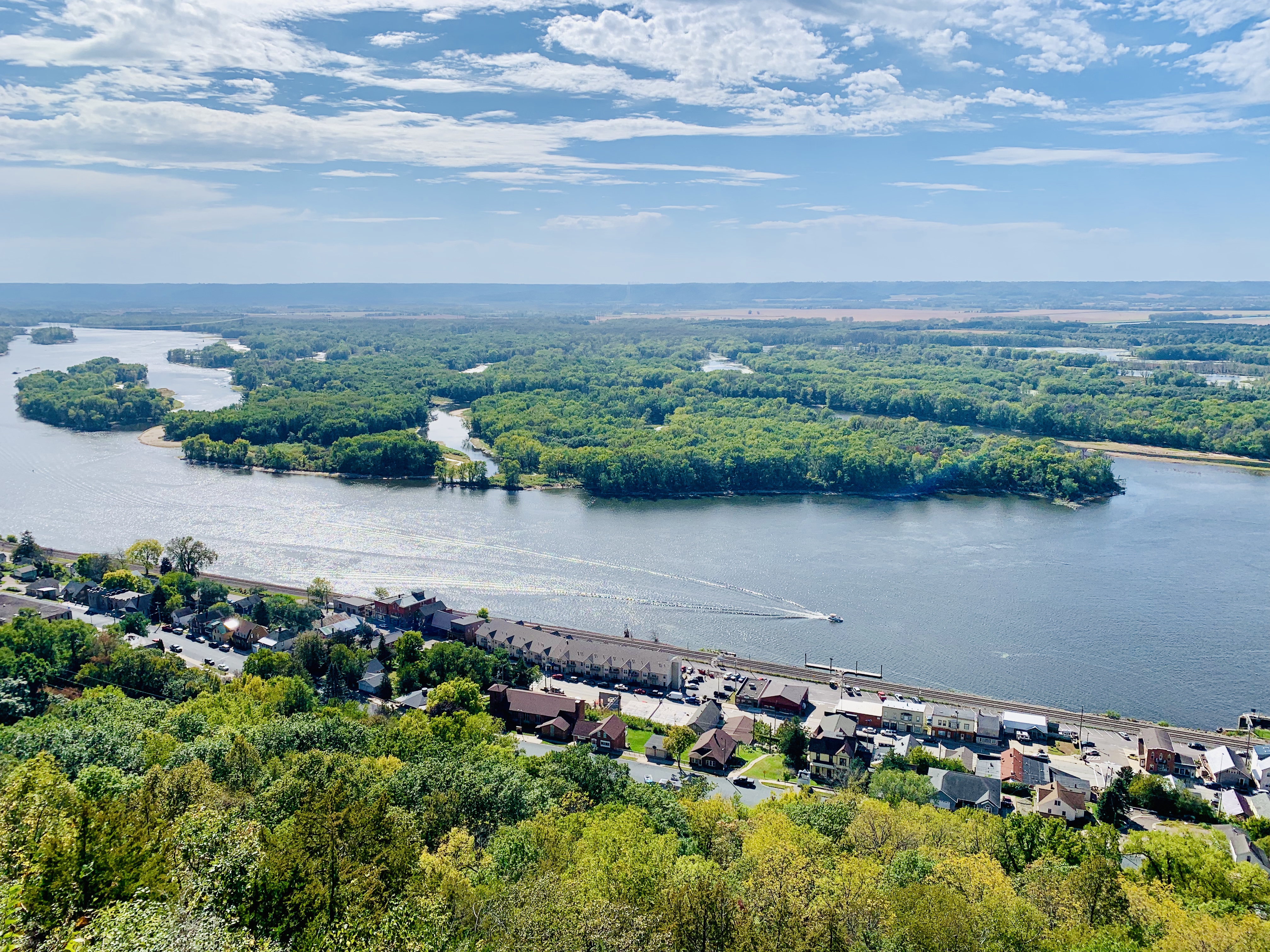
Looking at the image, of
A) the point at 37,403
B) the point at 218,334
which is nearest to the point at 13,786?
the point at 37,403

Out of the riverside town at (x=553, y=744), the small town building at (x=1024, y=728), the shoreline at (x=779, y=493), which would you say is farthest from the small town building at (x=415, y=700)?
the shoreline at (x=779, y=493)

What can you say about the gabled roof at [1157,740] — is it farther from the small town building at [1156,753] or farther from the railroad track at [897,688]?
the railroad track at [897,688]

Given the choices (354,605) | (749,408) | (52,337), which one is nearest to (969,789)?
(354,605)

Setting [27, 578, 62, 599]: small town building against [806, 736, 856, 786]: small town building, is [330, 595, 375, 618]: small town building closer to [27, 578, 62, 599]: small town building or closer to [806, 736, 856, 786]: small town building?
[27, 578, 62, 599]: small town building

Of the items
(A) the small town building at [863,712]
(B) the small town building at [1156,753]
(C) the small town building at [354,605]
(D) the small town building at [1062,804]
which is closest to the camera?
(D) the small town building at [1062,804]

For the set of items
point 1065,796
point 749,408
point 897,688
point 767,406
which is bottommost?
point 897,688

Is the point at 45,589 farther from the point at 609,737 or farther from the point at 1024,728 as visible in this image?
the point at 1024,728
